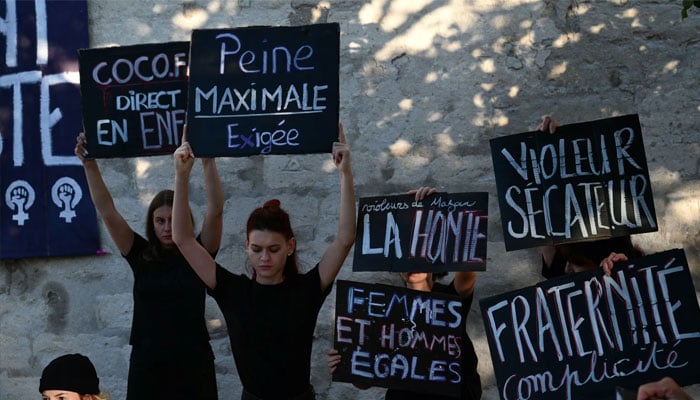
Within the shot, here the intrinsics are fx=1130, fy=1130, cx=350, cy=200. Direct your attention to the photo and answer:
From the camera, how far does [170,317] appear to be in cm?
507

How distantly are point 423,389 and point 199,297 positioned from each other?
3.74ft

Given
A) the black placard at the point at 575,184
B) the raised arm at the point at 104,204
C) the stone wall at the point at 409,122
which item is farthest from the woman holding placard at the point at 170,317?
the black placard at the point at 575,184

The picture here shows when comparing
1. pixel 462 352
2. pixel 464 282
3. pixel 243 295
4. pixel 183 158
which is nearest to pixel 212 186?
pixel 183 158

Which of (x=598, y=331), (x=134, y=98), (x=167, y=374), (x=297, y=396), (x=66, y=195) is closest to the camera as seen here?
(x=598, y=331)

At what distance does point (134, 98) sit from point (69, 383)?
1.37 m

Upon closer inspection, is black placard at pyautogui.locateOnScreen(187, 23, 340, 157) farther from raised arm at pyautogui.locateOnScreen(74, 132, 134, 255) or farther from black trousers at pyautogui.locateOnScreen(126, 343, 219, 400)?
black trousers at pyautogui.locateOnScreen(126, 343, 219, 400)

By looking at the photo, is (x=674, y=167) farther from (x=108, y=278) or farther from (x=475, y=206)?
(x=108, y=278)

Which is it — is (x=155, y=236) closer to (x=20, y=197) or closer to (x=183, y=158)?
(x=183, y=158)

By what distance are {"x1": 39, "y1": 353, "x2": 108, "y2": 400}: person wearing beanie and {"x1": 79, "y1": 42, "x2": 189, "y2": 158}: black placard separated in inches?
41.3

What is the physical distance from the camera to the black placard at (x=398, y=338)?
4.70 meters

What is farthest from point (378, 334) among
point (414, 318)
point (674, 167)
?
point (674, 167)

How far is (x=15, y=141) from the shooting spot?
6.48m

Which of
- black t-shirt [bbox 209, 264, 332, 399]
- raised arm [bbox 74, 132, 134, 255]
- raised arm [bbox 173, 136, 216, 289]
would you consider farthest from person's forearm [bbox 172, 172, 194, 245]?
raised arm [bbox 74, 132, 134, 255]

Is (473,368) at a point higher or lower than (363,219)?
lower
